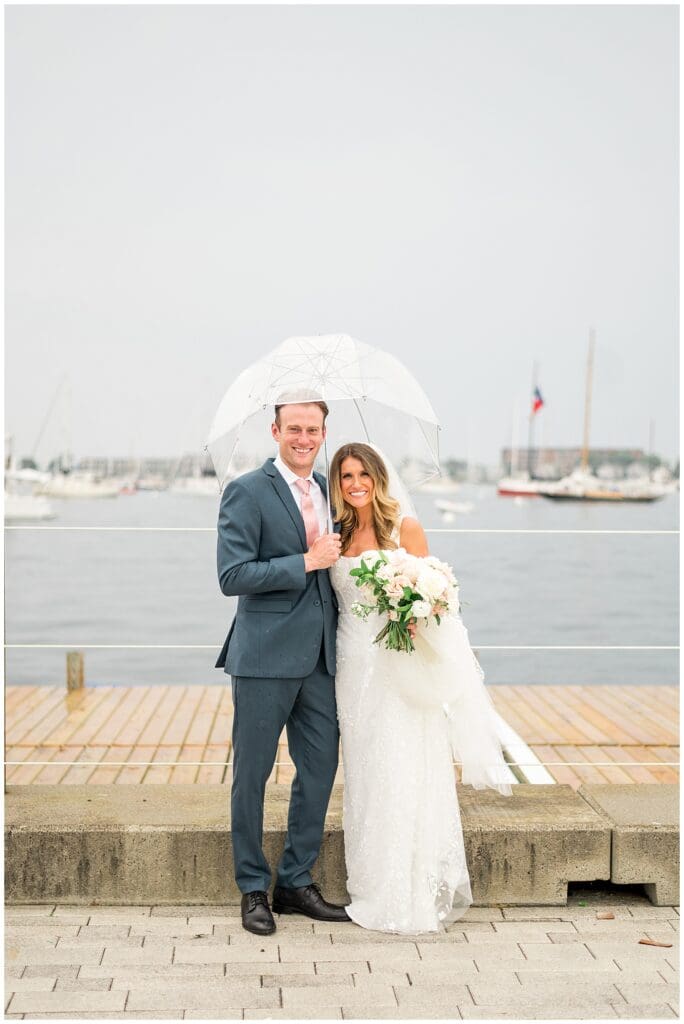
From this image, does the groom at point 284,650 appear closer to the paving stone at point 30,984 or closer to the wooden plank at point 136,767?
the paving stone at point 30,984

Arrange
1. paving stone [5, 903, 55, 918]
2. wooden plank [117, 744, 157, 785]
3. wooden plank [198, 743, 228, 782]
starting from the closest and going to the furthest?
paving stone [5, 903, 55, 918] → wooden plank [198, 743, 228, 782] → wooden plank [117, 744, 157, 785]

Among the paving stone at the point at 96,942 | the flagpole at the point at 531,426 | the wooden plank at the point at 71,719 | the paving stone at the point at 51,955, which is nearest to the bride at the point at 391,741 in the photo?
the paving stone at the point at 96,942

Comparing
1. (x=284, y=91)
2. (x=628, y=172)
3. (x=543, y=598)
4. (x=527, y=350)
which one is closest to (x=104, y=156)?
(x=284, y=91)

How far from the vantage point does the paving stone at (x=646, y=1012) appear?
2.96m

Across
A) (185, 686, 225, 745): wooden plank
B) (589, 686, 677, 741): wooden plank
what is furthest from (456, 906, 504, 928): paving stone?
(589, 686, 677, 741): wooden plank

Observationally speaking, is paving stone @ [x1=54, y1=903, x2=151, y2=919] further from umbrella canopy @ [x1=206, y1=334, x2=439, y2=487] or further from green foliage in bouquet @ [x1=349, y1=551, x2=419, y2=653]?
umbrella canopy @ [x1=206, y1=334, x2=439, y2=487]

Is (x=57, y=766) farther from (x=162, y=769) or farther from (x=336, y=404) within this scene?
(x=336, y=404)

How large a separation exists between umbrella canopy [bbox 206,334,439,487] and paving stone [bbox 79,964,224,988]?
4.82 ft

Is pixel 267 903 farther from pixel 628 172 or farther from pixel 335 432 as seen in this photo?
pixel 628 172

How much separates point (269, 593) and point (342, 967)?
111cm

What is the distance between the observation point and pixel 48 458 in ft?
125

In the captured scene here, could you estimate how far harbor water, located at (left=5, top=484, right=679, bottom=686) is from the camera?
22062 millimetres

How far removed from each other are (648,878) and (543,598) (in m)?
29.8

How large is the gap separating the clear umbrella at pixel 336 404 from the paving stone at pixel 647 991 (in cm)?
162
